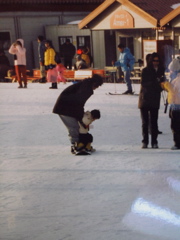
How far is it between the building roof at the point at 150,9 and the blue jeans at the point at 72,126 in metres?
10.2

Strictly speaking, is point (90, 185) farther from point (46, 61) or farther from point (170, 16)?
point (170, 16)

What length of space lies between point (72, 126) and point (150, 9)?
11792 mm

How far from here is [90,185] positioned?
625 centimetres

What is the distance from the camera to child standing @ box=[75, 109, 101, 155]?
25.5 feet

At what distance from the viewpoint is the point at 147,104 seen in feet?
25.4

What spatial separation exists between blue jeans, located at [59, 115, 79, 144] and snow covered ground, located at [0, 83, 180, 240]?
0.29 m

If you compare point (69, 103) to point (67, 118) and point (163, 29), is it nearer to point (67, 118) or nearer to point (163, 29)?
point (67, 118)

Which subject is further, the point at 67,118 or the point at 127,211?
the point at 67,118

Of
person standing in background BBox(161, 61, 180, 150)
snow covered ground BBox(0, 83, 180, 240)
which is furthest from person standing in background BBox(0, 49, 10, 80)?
person standing in background BBox(161, 61, 180, 150)

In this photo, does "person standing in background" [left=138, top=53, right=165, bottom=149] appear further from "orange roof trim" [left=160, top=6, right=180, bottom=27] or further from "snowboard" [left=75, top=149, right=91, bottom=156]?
"orange roof trim" [left=160, top=6, right=180, bottom=27]

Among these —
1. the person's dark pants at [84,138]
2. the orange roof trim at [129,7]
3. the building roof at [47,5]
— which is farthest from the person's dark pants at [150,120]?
the building roof at [47,5]

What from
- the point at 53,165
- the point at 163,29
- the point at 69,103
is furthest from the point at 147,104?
the point at 163,29

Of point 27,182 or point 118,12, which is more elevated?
point 118,12

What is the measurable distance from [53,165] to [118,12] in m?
12.2
